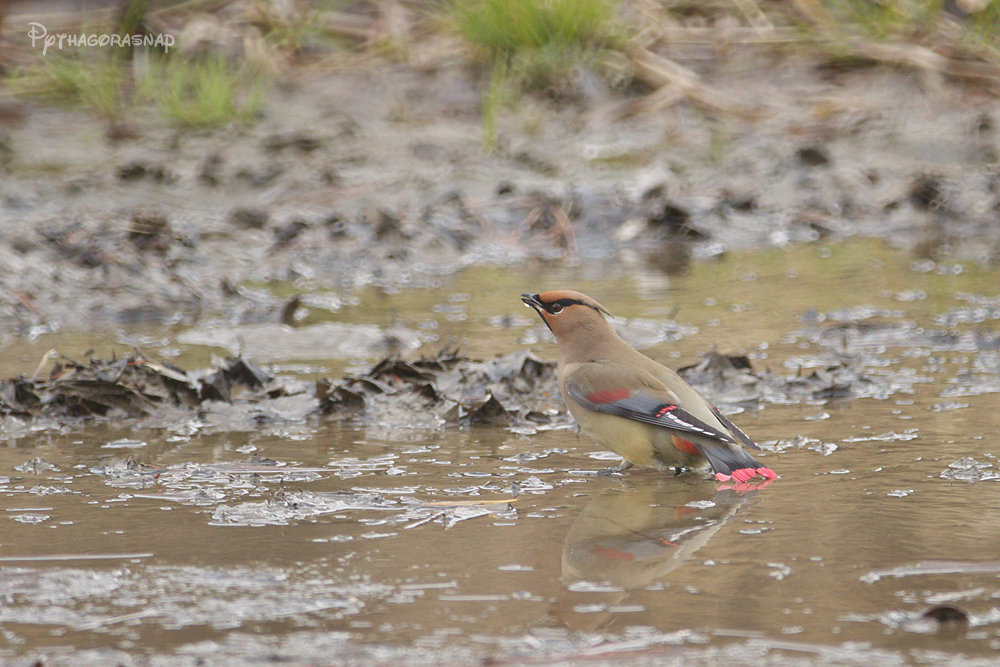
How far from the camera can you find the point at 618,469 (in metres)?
3.98

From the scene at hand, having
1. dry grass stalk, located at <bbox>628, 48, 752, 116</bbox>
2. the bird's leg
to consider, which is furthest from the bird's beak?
dry grass stalk, located at <bbox>628, 48, 752, 116</bbox>

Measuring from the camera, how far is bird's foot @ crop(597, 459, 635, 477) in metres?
3.89

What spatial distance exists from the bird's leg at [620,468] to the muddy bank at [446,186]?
312 cm

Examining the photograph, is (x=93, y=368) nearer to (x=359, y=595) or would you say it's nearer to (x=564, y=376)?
(x=564, y=376)

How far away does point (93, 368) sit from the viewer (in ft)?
15.9

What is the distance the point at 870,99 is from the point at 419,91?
3.87 m

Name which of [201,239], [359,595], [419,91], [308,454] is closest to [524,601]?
[359,595]

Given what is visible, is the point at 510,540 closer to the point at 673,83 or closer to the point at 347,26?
the point at 673,83

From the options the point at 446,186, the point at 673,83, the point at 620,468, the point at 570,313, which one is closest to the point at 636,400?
the point at 620,468

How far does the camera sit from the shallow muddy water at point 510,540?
7.95 ft

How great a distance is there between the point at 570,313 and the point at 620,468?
0.79 metres
